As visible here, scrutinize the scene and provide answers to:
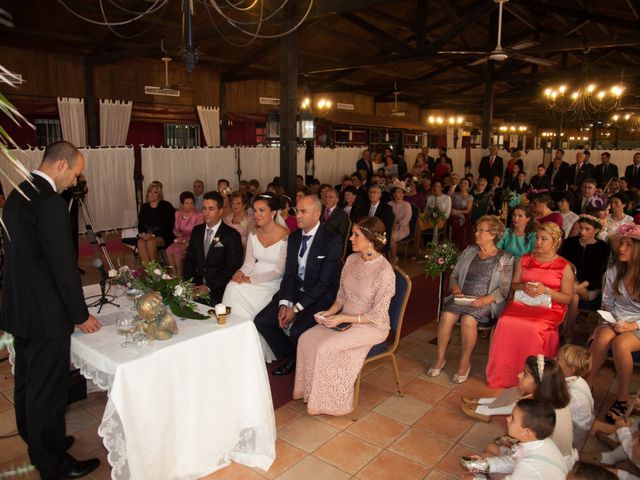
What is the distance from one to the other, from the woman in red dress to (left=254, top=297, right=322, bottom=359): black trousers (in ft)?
4.66

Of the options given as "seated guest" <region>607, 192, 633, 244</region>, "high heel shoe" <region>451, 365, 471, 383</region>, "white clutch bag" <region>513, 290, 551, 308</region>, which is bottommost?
"high heel shoe" <region>451, 365, 471, 383</region>

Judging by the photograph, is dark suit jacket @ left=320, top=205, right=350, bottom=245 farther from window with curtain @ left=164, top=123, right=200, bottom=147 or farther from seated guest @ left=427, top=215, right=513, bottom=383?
window with curtain @ left=164, top=123, right=200, bottom=147

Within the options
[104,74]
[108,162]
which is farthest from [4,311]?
[104,74]

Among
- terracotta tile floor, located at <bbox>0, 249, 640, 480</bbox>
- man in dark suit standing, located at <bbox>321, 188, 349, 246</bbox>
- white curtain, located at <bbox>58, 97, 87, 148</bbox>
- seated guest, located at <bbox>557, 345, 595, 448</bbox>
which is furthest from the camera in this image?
white curtain, located at <bbox>58, 97, 87, 148</bbox>

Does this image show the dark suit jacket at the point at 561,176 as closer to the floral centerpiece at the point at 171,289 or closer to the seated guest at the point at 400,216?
the seated guest at the point at 400,216

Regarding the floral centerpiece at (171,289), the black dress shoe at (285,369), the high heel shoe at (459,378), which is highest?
the floral centerpiece at (171,289)

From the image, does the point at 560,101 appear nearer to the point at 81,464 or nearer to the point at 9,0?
the point at 9,0

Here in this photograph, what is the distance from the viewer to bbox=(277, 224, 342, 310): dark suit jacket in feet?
13.2

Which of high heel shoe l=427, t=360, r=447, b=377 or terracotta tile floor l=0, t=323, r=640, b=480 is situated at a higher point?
high heel shoe l=427, t=360, r=447, b=377

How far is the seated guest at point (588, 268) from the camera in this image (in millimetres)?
4484

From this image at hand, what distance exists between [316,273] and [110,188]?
6.59 meters

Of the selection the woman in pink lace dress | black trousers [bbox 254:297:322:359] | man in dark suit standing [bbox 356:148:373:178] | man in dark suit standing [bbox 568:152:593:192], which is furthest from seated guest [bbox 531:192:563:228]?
man in dark suit standing [bbox 568:152:593:192]

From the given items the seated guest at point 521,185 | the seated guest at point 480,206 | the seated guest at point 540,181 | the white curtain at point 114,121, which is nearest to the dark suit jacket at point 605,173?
the seated guest at point 540,181

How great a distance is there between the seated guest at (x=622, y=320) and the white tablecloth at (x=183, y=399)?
2514mm
